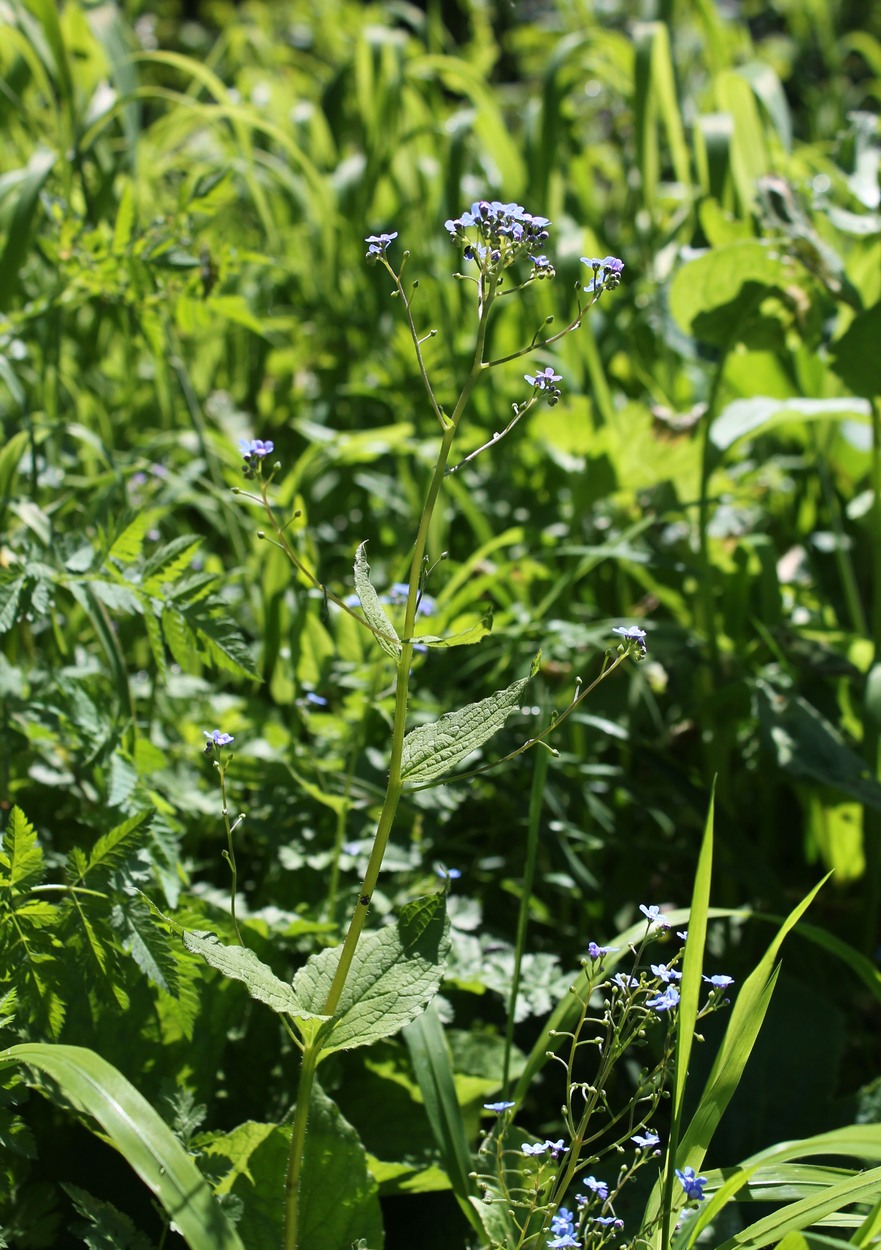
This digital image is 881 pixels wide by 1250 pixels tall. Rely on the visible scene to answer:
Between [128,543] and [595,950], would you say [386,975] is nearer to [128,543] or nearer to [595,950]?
[595,950]

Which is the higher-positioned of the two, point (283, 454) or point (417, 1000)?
point (417, 1000)

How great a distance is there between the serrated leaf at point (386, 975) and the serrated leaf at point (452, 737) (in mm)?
121

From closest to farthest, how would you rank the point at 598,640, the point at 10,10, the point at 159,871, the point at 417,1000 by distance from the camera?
the point at 417,1000 < the point at 159,871 < the point at 598,640 < the point at 10,10

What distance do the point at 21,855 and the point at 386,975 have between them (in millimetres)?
312

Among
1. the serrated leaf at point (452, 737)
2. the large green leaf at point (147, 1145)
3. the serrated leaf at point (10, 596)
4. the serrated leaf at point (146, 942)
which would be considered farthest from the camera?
the serrated leaf at point (10, 596)

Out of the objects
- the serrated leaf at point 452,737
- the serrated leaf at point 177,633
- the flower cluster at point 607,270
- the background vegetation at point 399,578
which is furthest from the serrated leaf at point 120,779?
the flower cluster at point 607,270

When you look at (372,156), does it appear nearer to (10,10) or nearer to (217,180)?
(10,10)

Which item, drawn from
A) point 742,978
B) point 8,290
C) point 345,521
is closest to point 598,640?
point 742,978

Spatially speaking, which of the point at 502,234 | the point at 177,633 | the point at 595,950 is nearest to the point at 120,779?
the point at 177,633

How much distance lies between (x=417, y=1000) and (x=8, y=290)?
4.02 ft

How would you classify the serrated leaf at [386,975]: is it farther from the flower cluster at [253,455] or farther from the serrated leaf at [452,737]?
the flower cluster at [253,455]

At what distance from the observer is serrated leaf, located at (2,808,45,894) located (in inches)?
38.0

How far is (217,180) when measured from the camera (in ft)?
5.13

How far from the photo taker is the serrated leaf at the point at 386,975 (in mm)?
930
